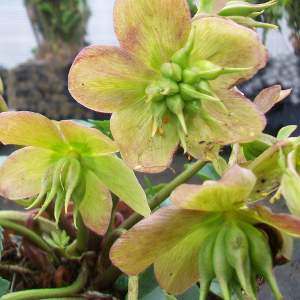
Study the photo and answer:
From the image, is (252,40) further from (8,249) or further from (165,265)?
(8,249)

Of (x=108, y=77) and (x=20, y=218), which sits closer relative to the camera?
(x=108, y=77)

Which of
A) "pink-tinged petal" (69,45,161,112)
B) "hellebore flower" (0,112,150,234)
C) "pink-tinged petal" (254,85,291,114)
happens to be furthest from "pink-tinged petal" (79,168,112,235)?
"pink-tinged petal" (254,85,291,114)

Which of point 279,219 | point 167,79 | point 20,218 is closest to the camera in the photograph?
point 279,219

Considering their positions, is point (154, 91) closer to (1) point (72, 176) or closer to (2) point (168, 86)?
(2) point (168, 86)

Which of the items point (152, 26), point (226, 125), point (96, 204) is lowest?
point (96, 204)

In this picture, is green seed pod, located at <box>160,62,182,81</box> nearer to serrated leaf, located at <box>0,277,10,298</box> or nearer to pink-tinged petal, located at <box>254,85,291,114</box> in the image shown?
pink-tinged petal, located at <box>254,85,291,114</box>

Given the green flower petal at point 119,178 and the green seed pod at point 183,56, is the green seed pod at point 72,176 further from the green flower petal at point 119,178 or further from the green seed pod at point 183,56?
the green seed pod at point 183,56

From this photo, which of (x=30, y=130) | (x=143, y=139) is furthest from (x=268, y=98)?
(x=30, y=130)
